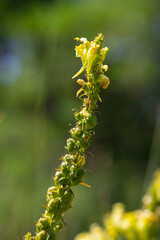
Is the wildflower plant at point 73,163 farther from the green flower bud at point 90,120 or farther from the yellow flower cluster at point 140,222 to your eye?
the yellow flower cluster at point 140,222

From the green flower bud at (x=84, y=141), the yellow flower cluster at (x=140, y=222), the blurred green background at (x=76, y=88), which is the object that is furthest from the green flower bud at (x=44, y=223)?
the blurred green background at (x=76, y=88)

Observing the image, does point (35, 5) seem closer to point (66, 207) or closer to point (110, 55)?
point (110, 55)

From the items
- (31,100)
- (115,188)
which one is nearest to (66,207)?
(115,188)

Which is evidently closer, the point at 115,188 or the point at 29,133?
the point at 29,133

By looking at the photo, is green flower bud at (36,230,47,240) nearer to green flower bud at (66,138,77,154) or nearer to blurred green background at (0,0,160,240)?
green flower bud at (66,138,77,154)

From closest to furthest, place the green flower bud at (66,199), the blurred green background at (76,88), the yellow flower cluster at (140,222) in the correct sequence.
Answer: the green flower bud at (66,199) → the yellow flower cluster at (140,222) → the blurred green background at (76,88)

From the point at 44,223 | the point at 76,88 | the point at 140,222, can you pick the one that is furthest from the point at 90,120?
the point at 76,88

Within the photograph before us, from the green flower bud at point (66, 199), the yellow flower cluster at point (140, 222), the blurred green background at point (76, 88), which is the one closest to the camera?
the green flower bud at point (66, 199)

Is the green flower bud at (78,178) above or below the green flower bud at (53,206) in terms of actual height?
above

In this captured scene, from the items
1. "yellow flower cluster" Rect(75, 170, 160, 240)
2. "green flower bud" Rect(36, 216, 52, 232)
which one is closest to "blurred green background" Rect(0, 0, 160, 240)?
"yellow flower cluster" Rect(75, 170, 160, 240)
